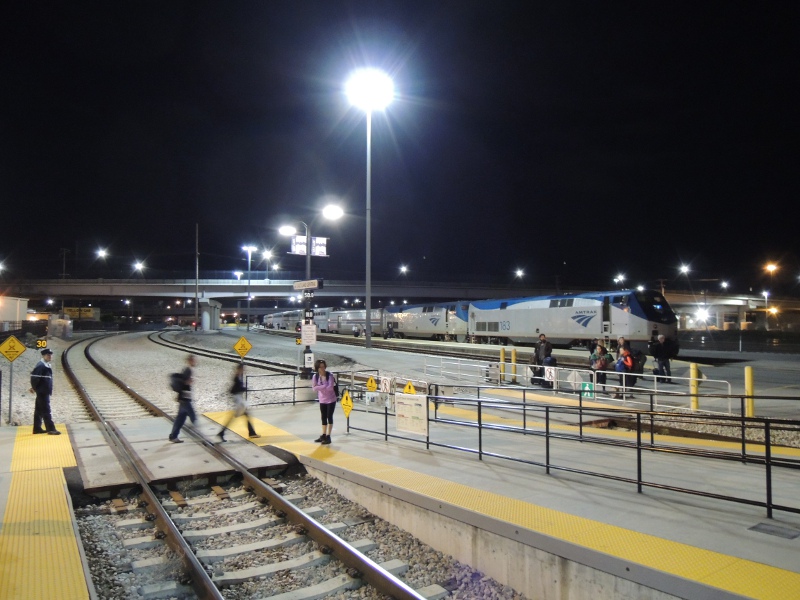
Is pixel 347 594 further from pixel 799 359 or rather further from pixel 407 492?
pixel 799 359

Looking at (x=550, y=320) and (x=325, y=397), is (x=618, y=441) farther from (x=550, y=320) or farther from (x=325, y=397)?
(x=550, y=320)

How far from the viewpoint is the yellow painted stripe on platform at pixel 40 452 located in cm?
873

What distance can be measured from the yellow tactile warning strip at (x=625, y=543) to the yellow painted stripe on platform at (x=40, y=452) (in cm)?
527

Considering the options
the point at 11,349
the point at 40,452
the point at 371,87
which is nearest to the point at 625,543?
the point at 40,452

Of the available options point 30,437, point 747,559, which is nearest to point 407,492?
point 747,559

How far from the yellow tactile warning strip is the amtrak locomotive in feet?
69.1

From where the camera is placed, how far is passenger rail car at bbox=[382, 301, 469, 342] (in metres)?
44.4

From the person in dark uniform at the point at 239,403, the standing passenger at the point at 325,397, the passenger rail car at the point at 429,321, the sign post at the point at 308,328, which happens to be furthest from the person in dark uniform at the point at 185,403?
the passenger rail car at the point at 429,321

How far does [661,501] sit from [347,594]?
3.59 metres

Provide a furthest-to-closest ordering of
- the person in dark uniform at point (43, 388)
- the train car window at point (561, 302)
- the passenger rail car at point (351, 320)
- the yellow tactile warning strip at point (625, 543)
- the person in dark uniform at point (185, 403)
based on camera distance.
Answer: the passenger rail car at point (351, 320), the train car window at point (561, 302), the person in dark uniform at point (43, 388), the person in dark uniform at point (185, 403), the yellow tactile warning strip at point (625, 543)

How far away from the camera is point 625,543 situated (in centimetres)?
491

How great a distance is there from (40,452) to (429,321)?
1578 inches

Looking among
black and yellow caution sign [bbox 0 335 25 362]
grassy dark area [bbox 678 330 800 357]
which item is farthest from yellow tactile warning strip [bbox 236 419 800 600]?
grassy dark area [bbox 678 330 800 357]

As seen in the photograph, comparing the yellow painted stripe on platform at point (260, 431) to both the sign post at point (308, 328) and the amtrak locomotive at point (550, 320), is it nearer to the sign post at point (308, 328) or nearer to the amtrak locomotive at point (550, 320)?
the sign post at point (308, 328)
